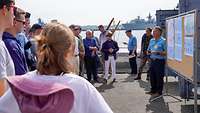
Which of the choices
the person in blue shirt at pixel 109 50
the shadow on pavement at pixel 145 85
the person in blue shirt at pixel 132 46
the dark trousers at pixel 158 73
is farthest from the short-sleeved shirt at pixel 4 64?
A: the person in blue shirt at pixel 132 46

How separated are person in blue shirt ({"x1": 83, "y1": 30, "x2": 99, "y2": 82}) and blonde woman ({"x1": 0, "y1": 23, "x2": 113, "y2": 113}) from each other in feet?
36.7

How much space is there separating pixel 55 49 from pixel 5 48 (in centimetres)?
101

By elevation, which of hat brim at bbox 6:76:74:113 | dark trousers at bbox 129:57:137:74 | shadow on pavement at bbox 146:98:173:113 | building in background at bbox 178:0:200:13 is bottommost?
shadow on pavement at bbox 146:98:173:113

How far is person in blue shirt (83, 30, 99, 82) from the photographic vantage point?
45.9 ft

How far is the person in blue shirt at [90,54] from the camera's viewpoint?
13992mm

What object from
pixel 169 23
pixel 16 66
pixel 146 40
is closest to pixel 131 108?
pixel 169 23

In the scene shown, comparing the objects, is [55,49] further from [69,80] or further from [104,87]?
[104,87]

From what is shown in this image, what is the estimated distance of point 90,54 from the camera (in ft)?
46.4

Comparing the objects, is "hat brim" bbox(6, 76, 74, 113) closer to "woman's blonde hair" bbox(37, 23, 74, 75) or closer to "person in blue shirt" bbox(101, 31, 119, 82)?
"woman's blonde hair" bbox(37, 23, 74, 75)

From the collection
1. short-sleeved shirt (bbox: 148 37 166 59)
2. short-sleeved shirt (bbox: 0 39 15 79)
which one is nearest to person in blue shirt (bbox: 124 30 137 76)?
short-sleeved shirt (bbox: 148 37 166 59)

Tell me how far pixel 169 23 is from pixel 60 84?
8.21m

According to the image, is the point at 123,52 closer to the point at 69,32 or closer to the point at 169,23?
the point at 169,23

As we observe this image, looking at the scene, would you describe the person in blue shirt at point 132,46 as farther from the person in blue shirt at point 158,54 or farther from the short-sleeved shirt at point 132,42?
the person in blue shirt at point 158,54

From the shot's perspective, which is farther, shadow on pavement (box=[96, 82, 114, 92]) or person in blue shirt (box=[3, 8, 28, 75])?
shadow on pavement (box=[96, 82, 114, 92])
